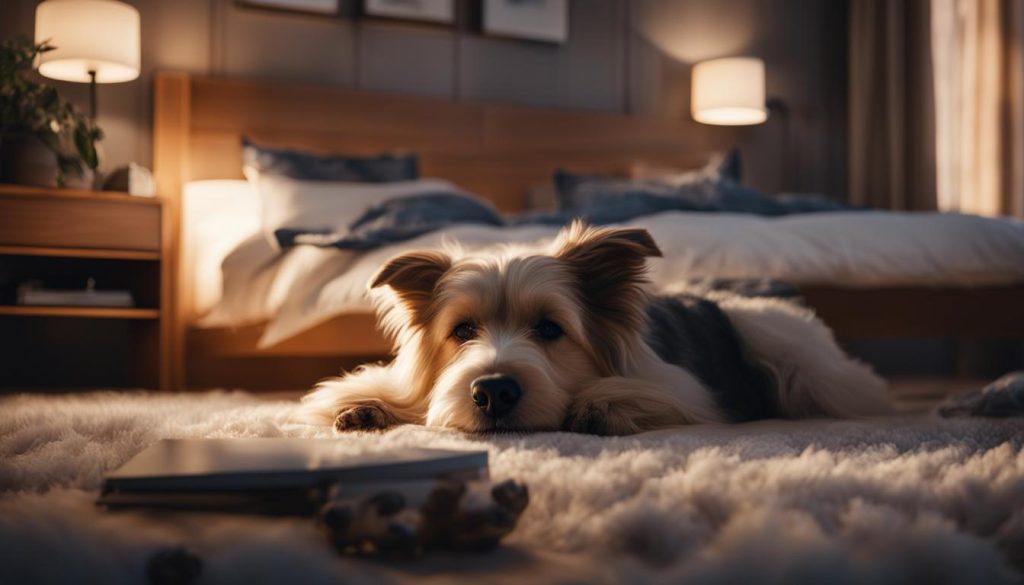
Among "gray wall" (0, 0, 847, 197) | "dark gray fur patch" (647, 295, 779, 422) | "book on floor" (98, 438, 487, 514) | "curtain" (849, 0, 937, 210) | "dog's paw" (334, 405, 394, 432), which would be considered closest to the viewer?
"book on floor" (98, 438, 487, 514)

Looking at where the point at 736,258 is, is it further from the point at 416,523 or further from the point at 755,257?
the point at 416,523

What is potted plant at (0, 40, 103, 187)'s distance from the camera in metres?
3.33

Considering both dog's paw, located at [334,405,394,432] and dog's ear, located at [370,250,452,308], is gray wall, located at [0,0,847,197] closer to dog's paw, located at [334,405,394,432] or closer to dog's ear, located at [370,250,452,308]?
dog's ear, located at [370,250,452,308]

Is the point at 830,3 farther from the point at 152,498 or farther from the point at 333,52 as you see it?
the point at 152,498

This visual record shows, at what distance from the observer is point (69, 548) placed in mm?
771

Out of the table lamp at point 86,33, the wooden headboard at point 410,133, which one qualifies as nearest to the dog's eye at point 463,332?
the table lamp at point 86,33

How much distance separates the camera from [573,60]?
5.41 meters

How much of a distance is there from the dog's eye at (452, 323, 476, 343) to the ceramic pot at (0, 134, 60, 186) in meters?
2.48

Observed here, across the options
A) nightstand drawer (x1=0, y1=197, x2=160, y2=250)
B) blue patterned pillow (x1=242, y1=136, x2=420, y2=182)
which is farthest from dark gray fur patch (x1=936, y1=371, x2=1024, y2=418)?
nightstand drawer (x1=0, y1=197, x2=160, y2=250)

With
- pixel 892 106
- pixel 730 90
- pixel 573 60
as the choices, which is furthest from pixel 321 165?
pixel 892 106

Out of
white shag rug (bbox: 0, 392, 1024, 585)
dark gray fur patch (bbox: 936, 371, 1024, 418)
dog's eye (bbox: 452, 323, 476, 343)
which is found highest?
dog's eye (bbox: 452, 323, 476, 343)

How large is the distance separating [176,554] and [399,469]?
0.25 metres

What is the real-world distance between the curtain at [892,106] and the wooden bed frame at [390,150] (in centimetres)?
98

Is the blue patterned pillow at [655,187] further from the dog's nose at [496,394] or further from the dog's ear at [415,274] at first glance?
the dog's nose at [496,394]
